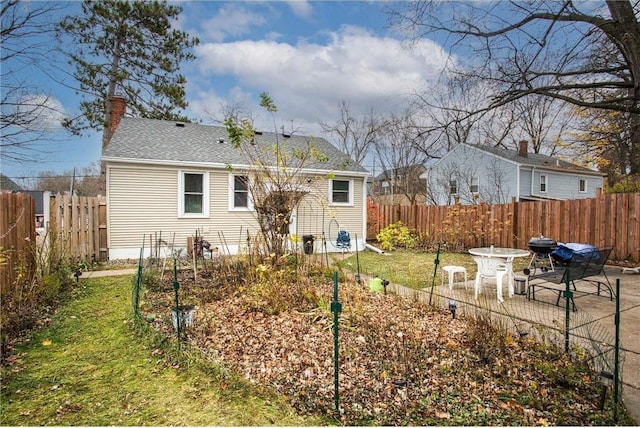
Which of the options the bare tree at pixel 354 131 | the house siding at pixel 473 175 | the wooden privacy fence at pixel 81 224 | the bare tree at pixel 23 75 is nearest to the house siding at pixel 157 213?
the wooden privacy fence at pixel 81 224

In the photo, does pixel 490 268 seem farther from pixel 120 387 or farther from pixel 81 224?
pixel 81 224

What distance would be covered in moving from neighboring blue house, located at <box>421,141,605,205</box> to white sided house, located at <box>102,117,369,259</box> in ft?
36.0

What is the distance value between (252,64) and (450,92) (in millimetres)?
5963

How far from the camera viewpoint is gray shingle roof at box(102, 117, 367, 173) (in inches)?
399

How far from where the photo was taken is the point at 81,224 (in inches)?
356

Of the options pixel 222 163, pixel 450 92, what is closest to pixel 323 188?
pixel 222 163

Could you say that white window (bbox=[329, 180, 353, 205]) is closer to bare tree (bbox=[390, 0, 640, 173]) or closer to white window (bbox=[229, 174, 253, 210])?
white window (bbox=[229, 174, 253, 210])

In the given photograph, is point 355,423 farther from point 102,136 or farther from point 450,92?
point 102,136

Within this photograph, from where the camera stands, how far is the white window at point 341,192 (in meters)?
12.5

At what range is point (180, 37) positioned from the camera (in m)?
16.0

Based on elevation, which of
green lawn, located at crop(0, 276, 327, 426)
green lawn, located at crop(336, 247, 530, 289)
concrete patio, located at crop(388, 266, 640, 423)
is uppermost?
concrete patio, located at crop(388, 266, 640, 423)

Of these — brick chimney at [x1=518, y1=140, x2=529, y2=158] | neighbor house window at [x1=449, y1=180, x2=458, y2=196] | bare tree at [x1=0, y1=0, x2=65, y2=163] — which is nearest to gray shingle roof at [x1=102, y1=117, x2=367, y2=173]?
bare tree at [x1=0, y1=0, x2=65, y2=163]

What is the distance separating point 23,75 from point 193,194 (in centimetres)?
563

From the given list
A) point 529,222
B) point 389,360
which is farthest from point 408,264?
point 529,222
